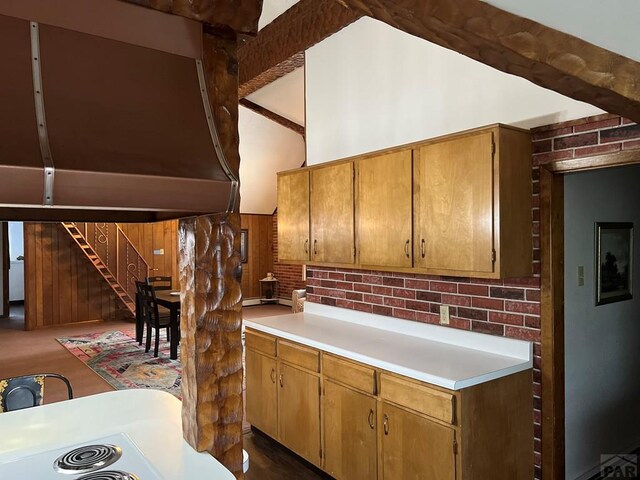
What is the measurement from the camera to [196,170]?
124 centimetres

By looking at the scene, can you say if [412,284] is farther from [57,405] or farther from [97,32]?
[97,32]

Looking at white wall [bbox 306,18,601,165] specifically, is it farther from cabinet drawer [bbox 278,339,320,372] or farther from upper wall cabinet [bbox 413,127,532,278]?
cabinet drawer [bbox 278,339,320,372]

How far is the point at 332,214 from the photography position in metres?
3.57

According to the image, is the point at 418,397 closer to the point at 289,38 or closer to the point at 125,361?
the point at 289,38

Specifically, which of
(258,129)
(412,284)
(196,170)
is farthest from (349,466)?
(258,129)

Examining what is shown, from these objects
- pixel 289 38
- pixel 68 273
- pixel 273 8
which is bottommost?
pixel 68 273

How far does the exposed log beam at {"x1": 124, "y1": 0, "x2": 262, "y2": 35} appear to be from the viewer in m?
1.41

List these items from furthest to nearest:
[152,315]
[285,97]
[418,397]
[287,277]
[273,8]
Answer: [287,277] < [285,97] < [152,315] < [273,8] < [418,397]

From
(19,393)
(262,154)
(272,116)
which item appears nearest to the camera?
(19,393)

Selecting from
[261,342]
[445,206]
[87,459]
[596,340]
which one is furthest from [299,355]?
[596,340]

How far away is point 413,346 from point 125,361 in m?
4.30

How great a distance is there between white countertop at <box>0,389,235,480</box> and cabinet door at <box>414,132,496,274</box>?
5.35ft

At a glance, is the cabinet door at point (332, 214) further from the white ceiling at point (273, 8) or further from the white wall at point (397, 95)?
the white ceiling at point (273, 8)

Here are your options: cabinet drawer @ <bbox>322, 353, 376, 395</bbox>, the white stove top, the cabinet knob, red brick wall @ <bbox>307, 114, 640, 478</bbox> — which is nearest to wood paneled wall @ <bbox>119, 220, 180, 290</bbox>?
red brick wall @ <bbox>307, 114, 640, 478</bbox>
